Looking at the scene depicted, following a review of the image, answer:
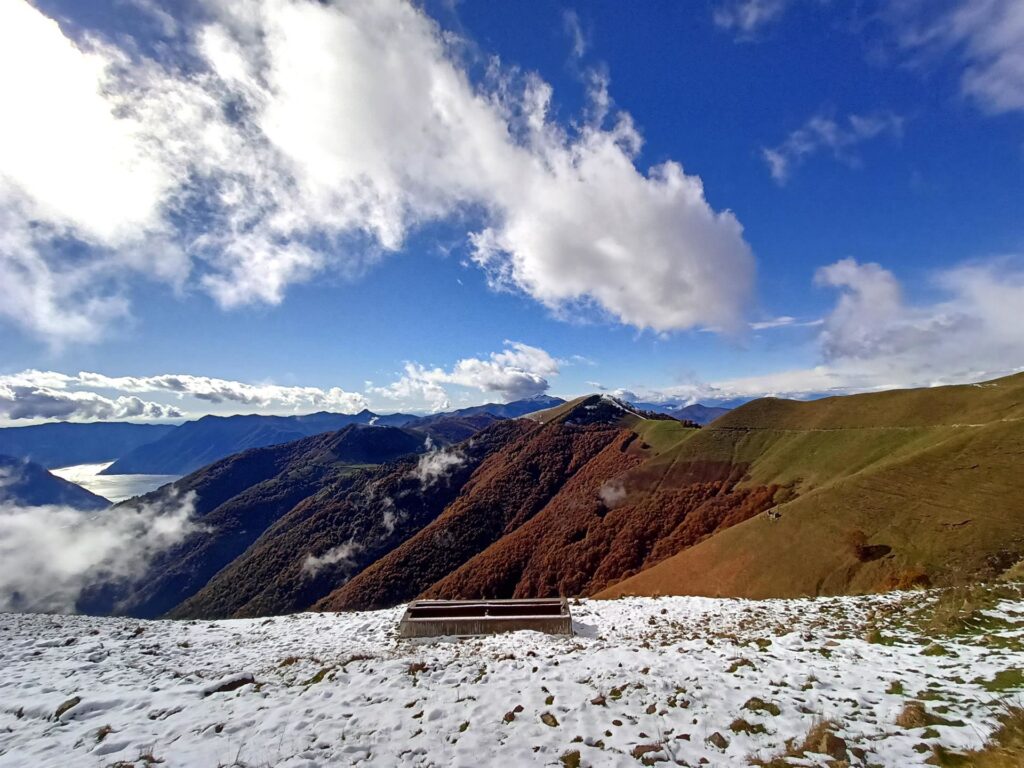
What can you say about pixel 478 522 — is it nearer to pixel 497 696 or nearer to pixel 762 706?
pixel 497 696

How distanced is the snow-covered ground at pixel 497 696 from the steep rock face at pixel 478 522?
12143 centimetres

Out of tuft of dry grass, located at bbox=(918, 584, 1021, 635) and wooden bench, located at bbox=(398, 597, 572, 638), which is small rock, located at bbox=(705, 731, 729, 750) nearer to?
tuft of dry grass, located at bbox=(918, 584, 1021, 635)

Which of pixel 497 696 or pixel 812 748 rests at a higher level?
pixel 812 748

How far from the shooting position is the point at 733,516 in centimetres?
6781

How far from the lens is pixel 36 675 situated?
44.3ft

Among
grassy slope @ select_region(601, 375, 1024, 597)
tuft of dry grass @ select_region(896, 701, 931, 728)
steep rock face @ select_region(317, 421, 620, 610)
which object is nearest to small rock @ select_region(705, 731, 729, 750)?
tuft of dry grass @ select_region(896, 701, 931, 728)

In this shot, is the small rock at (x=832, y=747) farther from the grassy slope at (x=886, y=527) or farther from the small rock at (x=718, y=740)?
the grassy slope at (x=886, y=527)

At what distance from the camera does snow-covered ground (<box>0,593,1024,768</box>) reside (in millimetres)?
8617

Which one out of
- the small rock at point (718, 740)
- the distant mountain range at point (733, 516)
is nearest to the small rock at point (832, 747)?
the small rock at point (718, 740)

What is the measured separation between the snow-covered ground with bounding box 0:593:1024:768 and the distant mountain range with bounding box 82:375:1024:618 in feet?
48.2

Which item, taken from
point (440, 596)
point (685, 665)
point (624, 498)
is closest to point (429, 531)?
point (440, 596)

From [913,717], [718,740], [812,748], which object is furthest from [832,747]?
[913,717]

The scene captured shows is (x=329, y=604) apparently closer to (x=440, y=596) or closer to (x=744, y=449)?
(x=440, y=596)

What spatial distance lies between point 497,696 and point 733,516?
6732 cm
